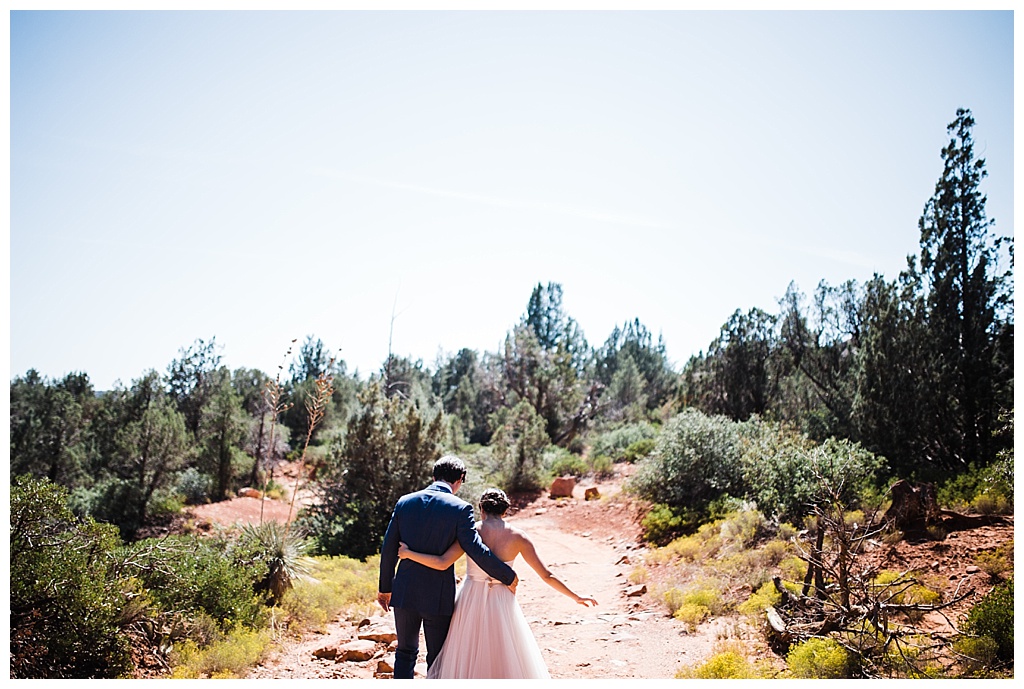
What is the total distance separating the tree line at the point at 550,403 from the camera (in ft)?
27.8

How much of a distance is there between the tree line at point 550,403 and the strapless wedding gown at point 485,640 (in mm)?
3510

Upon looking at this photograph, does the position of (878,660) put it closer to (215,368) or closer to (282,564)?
(282,564)

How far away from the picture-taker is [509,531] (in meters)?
3.55

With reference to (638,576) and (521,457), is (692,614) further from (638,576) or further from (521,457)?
(521,457)

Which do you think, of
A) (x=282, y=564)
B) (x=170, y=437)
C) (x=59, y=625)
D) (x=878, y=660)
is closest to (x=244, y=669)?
(x=59, y=625)

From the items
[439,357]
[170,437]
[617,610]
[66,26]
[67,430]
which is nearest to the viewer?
[66,26]

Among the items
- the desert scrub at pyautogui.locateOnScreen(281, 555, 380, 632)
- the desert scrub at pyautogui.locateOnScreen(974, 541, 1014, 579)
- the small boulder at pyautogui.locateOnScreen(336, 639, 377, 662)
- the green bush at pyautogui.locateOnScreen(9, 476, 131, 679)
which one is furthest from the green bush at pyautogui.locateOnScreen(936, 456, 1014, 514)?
the green bush at pyautogui.locateOnScreen(9, 476, 131, 679)

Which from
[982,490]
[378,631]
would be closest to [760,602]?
[982,490]

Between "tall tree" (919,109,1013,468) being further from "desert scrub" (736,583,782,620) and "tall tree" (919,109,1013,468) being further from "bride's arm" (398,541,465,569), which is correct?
"bride's arm" (398,541,465,569)

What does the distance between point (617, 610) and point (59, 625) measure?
5196mm

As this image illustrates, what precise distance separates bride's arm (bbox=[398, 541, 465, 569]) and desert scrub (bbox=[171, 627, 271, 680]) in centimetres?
238

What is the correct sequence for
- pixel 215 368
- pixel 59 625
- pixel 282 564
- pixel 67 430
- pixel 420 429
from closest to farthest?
pixel 59 625 < pixel 282 564 < pixel 420 429 < pixel 67 430 < pixel 215 368

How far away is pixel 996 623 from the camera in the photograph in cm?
450

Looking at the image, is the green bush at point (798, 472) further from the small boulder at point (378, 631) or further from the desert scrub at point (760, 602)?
the small boulder at point (378, 631)
